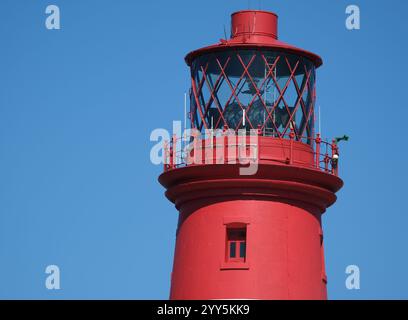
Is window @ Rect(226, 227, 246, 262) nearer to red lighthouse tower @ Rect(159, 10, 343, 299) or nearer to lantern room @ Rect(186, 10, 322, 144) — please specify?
red lighthouse tower @ Rect(159, 10, 343, 299)

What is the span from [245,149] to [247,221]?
1638mm

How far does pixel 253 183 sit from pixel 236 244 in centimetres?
144

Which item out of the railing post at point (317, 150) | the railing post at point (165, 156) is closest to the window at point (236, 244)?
the railing post at point (165, 156)

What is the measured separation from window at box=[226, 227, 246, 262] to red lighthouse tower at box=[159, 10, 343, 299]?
23 mm

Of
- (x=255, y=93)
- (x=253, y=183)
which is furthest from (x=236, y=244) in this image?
(x=255, y=93)

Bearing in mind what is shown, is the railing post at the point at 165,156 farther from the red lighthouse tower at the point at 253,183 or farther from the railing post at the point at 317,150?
the railing post at the point at 317,150

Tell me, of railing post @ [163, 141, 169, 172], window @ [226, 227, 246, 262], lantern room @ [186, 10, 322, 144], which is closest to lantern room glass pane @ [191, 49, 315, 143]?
lantern room @ [186, 10, 322, 144]

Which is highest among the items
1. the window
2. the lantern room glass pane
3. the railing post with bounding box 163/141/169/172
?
the lantern room glass pane

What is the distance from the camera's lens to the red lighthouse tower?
63.2 meters

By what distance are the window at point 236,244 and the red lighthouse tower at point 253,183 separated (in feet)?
0.07

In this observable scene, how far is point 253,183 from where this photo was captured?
63344 mm

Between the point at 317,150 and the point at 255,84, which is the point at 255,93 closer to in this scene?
the point at 255,84
